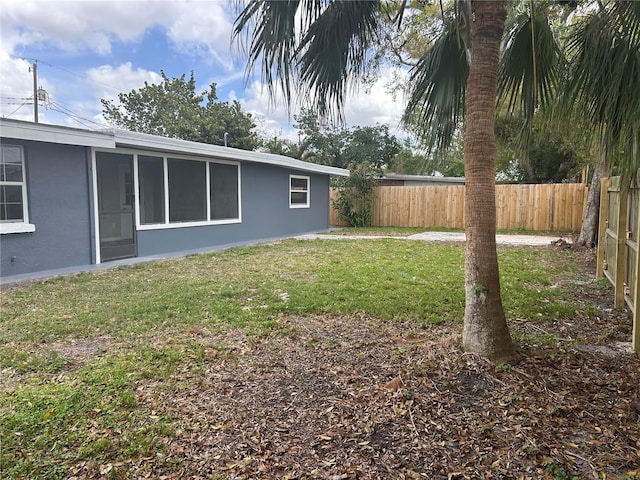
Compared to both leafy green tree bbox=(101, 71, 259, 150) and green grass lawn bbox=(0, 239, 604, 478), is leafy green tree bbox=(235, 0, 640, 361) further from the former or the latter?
leafy green tree bbox=(101, 71, 259, 150)

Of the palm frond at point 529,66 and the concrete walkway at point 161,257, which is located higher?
the palm frond at point 529,66

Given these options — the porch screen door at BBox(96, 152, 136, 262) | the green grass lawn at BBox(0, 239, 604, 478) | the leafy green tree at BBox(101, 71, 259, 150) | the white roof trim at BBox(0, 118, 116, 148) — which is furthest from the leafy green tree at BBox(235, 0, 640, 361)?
the leafy green tree at BBox(101, 71, 259, 150)

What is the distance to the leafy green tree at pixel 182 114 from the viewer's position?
1043 inches

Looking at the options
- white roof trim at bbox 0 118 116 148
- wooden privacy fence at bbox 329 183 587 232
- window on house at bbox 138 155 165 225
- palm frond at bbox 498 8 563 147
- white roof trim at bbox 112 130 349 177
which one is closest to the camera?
palm frond at bbox 498 8 563 147

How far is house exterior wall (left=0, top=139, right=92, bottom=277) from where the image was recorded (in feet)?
21.9

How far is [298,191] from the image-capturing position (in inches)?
561

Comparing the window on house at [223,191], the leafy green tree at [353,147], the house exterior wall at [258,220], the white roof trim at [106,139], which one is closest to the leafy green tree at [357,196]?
the house exterior wall at [258,220]

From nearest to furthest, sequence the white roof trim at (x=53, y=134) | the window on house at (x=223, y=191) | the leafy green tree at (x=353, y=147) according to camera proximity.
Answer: the white roof trim at (x=53, y=134) → the window on house at (x=223, y=191) → the leafy green tree at (x=353, y=147)

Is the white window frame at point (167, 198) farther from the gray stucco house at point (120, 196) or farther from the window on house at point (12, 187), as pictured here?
the window on house at point (12, 187)

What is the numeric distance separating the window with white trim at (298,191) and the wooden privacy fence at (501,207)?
136 inches

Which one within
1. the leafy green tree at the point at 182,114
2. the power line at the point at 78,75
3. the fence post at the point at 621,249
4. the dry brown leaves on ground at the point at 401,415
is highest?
the power line at the point at 78,75

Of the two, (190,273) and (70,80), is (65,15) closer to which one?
(190,273)

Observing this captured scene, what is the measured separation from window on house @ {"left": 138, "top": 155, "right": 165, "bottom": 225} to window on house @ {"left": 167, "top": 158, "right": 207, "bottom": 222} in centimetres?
22

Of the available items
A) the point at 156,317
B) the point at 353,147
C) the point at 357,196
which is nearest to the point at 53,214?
the point at 156,317
